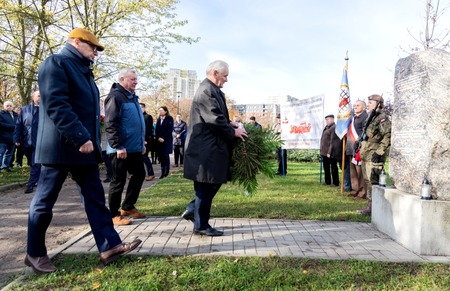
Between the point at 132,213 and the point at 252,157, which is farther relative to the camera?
the point at 132,213

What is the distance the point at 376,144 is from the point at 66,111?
18.3 feet

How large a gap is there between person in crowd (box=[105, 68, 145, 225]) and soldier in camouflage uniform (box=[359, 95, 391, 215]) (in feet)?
13.2

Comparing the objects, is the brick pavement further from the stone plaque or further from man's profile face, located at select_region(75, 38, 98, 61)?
man's profile face, located at select_region(75, 38, 98, 61)

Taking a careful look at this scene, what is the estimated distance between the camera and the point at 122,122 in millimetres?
5500

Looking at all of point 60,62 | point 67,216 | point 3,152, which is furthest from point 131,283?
point 3,152

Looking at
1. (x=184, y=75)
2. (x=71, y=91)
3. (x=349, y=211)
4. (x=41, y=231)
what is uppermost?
(x=184, y=75)

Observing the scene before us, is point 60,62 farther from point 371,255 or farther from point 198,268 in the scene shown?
point 371,255

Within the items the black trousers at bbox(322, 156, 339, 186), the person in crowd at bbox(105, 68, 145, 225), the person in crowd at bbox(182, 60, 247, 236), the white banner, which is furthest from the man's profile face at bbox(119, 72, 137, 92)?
the white banner

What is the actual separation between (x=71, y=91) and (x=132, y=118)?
81.0 inches

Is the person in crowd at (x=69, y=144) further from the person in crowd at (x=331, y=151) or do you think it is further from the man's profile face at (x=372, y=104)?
the person in crowd at (x=331, y=151)

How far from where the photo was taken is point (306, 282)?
3.29 metres

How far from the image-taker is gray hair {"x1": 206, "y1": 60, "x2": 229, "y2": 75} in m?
4.79

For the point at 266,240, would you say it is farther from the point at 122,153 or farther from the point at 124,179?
the point at 122,153

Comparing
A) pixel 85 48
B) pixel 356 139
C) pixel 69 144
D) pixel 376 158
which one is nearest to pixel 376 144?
pixel 376 158
